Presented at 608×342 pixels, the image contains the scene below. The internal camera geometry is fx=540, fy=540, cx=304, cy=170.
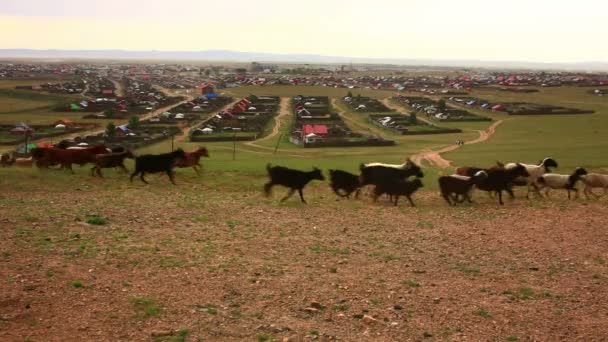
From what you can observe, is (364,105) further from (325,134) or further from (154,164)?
(154,164)

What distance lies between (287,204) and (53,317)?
10.0 meters

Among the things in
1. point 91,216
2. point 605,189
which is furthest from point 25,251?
point 605,189

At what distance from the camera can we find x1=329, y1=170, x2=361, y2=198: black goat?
19.0 metres

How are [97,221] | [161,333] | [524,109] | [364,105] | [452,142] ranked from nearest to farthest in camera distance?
[161,333]
[97,221]
[452,142]
[524,109]
[364,105]

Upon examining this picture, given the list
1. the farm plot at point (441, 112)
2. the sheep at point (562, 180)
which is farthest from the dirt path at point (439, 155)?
the farm plot at point (441, 112)

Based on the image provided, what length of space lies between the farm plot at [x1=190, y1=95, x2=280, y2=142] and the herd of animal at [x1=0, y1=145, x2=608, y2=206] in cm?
2594

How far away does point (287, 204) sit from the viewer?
17453 millimetres

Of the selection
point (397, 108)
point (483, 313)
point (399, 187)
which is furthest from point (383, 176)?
point (397, 108)

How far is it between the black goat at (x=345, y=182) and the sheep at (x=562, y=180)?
719cm

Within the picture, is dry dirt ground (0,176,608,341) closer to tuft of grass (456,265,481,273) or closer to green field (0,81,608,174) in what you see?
tuft of grass (456,265,481,273)

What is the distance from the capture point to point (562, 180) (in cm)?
2008

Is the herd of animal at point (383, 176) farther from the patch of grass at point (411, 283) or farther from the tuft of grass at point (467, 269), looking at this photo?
the patch of grass at point (411, 283)

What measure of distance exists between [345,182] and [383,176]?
54.1 inches

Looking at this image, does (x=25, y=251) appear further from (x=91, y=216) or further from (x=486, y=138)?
(x=486, y=138)
